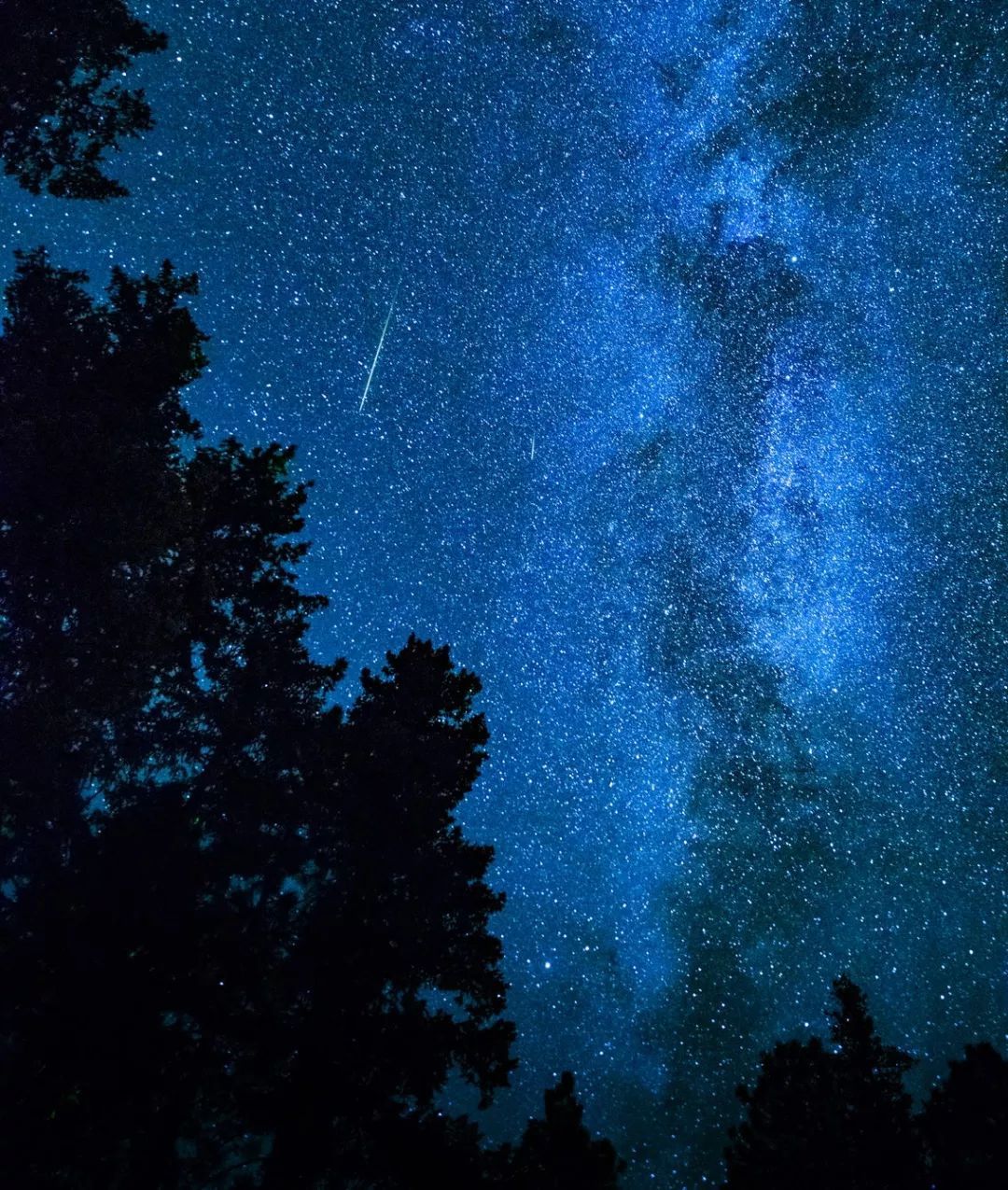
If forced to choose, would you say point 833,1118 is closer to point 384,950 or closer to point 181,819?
point 384,950

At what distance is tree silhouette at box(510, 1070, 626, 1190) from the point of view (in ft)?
44.3

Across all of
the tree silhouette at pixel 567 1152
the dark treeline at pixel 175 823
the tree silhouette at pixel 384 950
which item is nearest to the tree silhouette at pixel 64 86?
the dark treeline at pixel 175 823

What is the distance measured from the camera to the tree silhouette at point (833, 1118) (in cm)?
1533

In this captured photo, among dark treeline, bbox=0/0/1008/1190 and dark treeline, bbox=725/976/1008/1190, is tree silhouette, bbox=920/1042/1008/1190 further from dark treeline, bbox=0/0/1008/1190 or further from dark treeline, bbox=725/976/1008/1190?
dark treeline, bbox=0/0/1008/1190

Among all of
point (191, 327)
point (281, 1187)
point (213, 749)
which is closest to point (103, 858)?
point (213, 749)

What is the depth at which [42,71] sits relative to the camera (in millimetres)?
8297

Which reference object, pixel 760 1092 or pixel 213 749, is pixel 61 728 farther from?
pixel 760 1092

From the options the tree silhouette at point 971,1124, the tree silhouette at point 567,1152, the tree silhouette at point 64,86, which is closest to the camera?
the tree silhouette at point 64,86

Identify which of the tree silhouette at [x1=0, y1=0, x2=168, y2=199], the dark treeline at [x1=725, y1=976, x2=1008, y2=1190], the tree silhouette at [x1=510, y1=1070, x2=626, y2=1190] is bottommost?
the tree silhouette at [x1=510, y1=1070, x2=626, y2=1190]

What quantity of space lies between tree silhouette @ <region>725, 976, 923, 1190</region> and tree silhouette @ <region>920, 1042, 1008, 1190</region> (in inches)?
28.3

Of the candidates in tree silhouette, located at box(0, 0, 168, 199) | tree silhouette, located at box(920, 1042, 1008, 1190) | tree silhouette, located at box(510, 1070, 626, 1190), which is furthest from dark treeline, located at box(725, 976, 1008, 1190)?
tree silhouette, located at box(0, 0, 168, 199)

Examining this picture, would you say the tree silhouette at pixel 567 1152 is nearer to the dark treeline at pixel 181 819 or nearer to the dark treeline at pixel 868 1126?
the dark treeline at pixel 181 819

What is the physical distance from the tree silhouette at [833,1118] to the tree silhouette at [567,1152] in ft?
15.8

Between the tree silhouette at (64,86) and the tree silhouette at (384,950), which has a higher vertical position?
the tree silhouette at (64,86)
